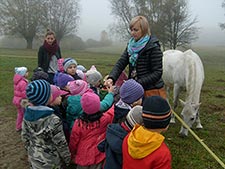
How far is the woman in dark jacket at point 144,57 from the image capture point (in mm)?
3552

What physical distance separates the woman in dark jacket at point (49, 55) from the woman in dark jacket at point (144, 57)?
97.9 inches

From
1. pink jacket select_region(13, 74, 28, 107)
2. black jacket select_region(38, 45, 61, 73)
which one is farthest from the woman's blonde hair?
black jacket select_region(38, 45, 61, 73)

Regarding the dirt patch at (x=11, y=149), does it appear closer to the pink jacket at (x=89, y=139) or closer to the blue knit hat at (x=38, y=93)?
the pink jacket at (x=89, y=139)

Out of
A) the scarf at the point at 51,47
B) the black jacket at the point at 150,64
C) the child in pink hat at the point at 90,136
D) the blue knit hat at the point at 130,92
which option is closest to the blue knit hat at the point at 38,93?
the child in pink hat at the point at 90,136

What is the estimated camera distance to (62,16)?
46.5m

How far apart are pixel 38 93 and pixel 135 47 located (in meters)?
1.30

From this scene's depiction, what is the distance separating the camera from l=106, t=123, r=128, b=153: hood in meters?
2.74

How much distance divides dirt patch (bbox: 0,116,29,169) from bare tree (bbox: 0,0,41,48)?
127 ft

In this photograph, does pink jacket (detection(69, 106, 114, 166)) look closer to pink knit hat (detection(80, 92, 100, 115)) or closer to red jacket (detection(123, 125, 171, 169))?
pink knit hat (detection(80, 92, 100, 115))

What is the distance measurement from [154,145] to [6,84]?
982cm

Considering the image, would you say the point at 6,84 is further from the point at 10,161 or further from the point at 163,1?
the point at 163,1

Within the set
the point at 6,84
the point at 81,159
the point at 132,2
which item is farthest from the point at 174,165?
the point at 132,2

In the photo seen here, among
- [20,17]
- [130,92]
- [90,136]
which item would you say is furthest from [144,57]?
[20,17]

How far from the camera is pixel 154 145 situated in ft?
7.54
